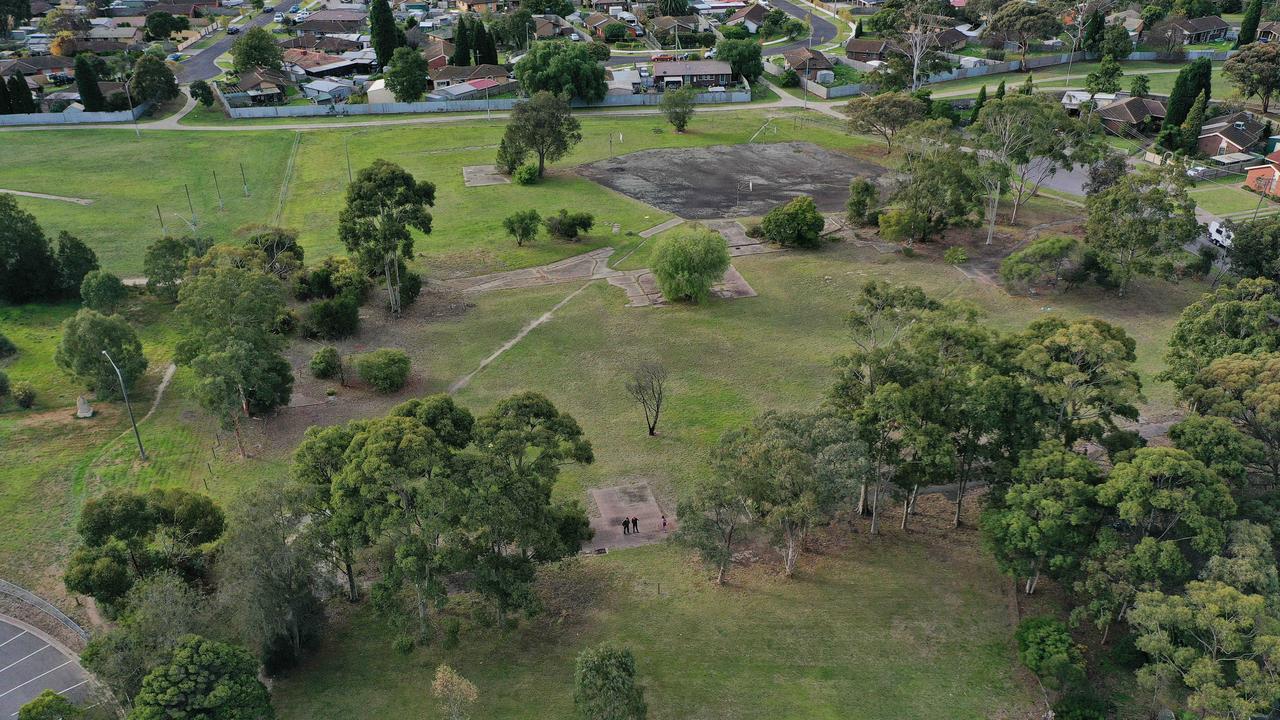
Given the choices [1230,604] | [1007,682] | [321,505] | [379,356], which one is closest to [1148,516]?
[1230,604]

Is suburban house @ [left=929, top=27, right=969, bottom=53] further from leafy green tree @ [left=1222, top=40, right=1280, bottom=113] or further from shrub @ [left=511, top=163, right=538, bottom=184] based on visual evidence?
shrub @ [left=511, top=163, right=538, bottom=184]

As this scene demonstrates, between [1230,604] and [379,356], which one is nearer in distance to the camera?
[1230,604]

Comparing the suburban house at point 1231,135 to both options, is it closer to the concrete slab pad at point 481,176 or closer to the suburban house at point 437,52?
the concrete slab pad at point 481,176

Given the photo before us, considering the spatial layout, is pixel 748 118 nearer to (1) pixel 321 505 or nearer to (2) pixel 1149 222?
(2) pixel 1149 222

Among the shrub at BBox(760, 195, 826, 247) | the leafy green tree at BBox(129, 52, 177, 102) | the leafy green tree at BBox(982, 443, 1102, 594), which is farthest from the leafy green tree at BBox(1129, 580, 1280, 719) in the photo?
the leafy green tree at BBox(129, 52, 177, 102)

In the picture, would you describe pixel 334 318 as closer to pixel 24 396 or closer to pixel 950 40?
pixel 24 396

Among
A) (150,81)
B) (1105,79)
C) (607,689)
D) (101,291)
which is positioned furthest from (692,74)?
(607,689)
